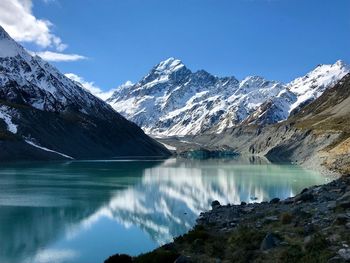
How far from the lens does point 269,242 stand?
26.0m

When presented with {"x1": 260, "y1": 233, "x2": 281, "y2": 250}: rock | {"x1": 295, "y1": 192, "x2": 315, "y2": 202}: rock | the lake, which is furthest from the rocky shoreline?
the lake

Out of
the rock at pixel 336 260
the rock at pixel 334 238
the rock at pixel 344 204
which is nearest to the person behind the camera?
the rock at pixel 336 260

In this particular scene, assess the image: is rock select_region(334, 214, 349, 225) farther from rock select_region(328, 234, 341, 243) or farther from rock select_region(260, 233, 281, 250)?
rock select_region(260, 233, 281, 250)

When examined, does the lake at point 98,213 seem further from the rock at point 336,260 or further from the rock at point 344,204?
the rock at point 336,260

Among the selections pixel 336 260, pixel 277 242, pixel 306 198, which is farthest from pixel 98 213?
pixel 336 260

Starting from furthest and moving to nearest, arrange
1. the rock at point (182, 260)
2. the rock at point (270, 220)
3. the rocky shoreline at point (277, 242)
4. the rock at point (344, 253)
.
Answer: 1. the rock at point (270, 220)
2. the rock at point (182, 260)
3. the rocky shoreline at point (277, 242)
4. the rock at point (344, 253)

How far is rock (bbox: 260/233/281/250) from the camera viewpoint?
84.5 feet

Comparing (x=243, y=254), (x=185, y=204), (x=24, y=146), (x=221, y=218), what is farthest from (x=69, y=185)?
(x=24, y=146)

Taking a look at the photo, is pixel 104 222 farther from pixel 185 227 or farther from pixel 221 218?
pixel 221 218

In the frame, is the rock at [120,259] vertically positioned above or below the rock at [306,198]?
below

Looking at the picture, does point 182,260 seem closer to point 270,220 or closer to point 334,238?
point 334,238

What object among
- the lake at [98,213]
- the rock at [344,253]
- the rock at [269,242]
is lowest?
the lake at [98,213]

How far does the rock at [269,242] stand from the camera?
25.8 m

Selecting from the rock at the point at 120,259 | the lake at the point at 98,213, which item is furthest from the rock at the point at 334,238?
the lake at the point at 98,213
